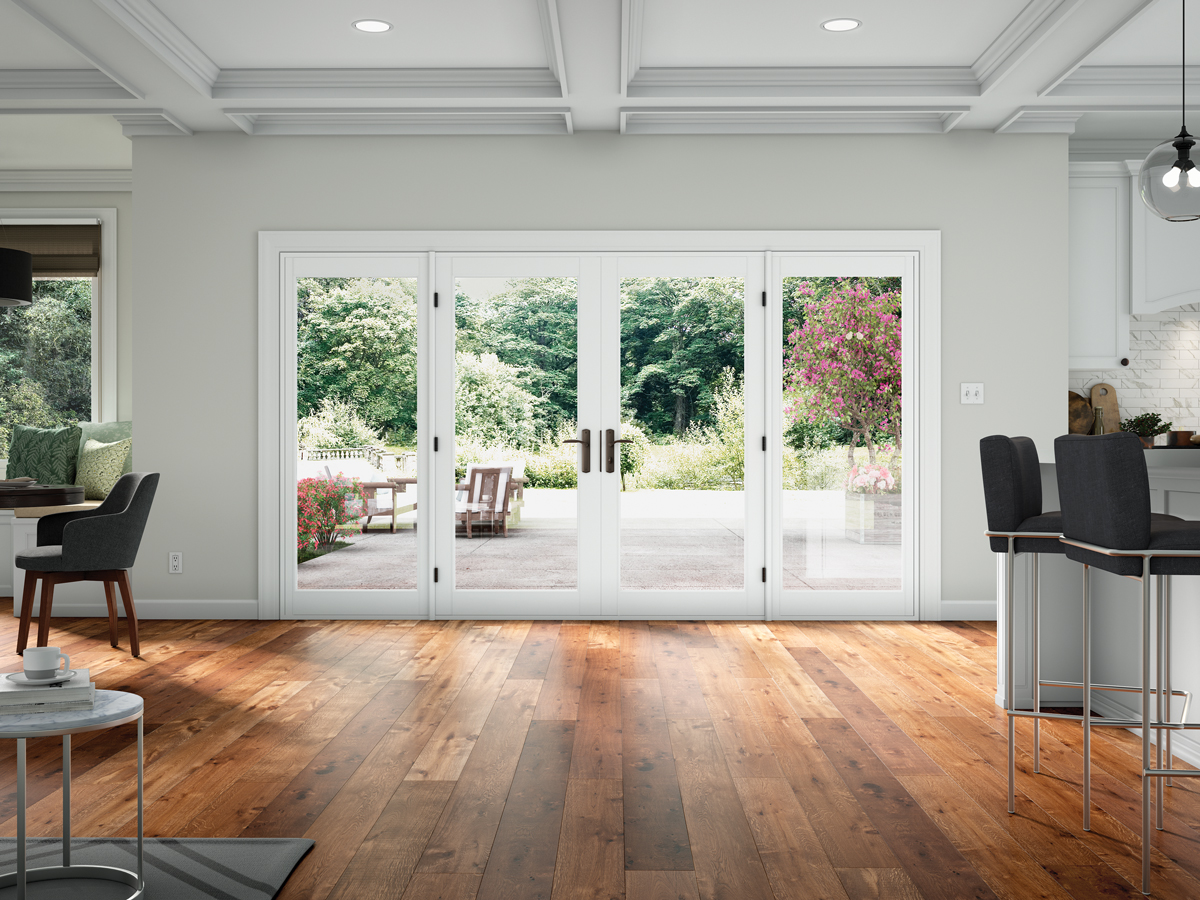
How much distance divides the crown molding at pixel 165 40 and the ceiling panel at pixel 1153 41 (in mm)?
4169

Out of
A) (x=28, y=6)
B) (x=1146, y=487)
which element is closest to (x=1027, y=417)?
(x=1146, y=487)

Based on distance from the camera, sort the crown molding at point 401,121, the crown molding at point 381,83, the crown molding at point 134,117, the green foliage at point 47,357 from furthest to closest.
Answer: the green foliage at point 47,357
the crown molding at point 401,121
the crown molding at point 134,117
the crown molding at point 381,83

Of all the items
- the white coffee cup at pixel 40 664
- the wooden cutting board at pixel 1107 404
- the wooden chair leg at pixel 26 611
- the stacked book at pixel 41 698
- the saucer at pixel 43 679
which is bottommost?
the wooden chair leg at pixel 26 611

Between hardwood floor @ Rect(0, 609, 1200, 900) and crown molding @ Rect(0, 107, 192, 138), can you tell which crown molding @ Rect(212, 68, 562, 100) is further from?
hardwood floor @ Rect(0, 609, 1200, 900)

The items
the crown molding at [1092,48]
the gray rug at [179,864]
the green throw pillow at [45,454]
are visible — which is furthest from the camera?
the green throw pillow at [45,454]

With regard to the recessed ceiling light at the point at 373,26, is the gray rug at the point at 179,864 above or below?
below

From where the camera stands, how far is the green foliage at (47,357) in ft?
20.3

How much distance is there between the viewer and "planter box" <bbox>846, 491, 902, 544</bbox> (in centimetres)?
498

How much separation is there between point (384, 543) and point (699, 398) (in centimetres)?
201

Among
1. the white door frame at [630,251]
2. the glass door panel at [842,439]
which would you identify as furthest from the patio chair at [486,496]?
the glass door panel at [842,439]

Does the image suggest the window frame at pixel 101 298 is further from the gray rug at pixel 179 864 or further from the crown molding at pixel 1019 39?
the crown molding at pixel 1019 39

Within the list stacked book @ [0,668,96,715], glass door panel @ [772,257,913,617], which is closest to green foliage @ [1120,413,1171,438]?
glass door panel @ [772,257,913,617]

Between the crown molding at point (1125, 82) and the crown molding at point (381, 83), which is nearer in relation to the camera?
the crown molding at point (1125, 82)

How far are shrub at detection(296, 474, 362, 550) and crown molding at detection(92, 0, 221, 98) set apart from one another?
2.14 metres
